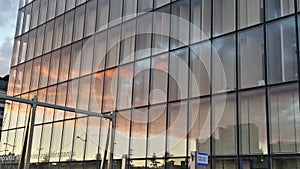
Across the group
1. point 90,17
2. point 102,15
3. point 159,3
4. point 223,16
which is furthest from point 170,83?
point 90,17

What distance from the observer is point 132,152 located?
2108 centimetres

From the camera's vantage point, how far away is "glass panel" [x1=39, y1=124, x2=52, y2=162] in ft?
91.5

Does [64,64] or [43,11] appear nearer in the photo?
[64,64]

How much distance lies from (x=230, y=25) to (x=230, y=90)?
3.19 metres

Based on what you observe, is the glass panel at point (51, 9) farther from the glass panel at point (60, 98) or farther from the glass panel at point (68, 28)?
the glass panel at point (60, 98)

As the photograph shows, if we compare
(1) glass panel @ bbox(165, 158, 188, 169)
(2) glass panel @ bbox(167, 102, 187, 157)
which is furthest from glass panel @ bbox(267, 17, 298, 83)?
(1) glass panel @ bbox(165, 158, 188, 169)

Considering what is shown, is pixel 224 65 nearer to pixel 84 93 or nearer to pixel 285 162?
pixel 285 162

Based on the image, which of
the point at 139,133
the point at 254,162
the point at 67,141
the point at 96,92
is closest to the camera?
the point at 254,162

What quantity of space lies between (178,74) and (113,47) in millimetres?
6519

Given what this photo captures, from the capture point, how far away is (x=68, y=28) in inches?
1163

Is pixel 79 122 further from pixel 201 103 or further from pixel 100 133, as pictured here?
pixel 201 103

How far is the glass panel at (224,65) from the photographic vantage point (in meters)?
17.4

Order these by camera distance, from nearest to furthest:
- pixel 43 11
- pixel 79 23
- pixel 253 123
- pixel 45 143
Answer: pixel 253 123
pixel 45 143
pixel 79 23
pixel 43 11

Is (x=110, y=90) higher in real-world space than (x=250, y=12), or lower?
lower
